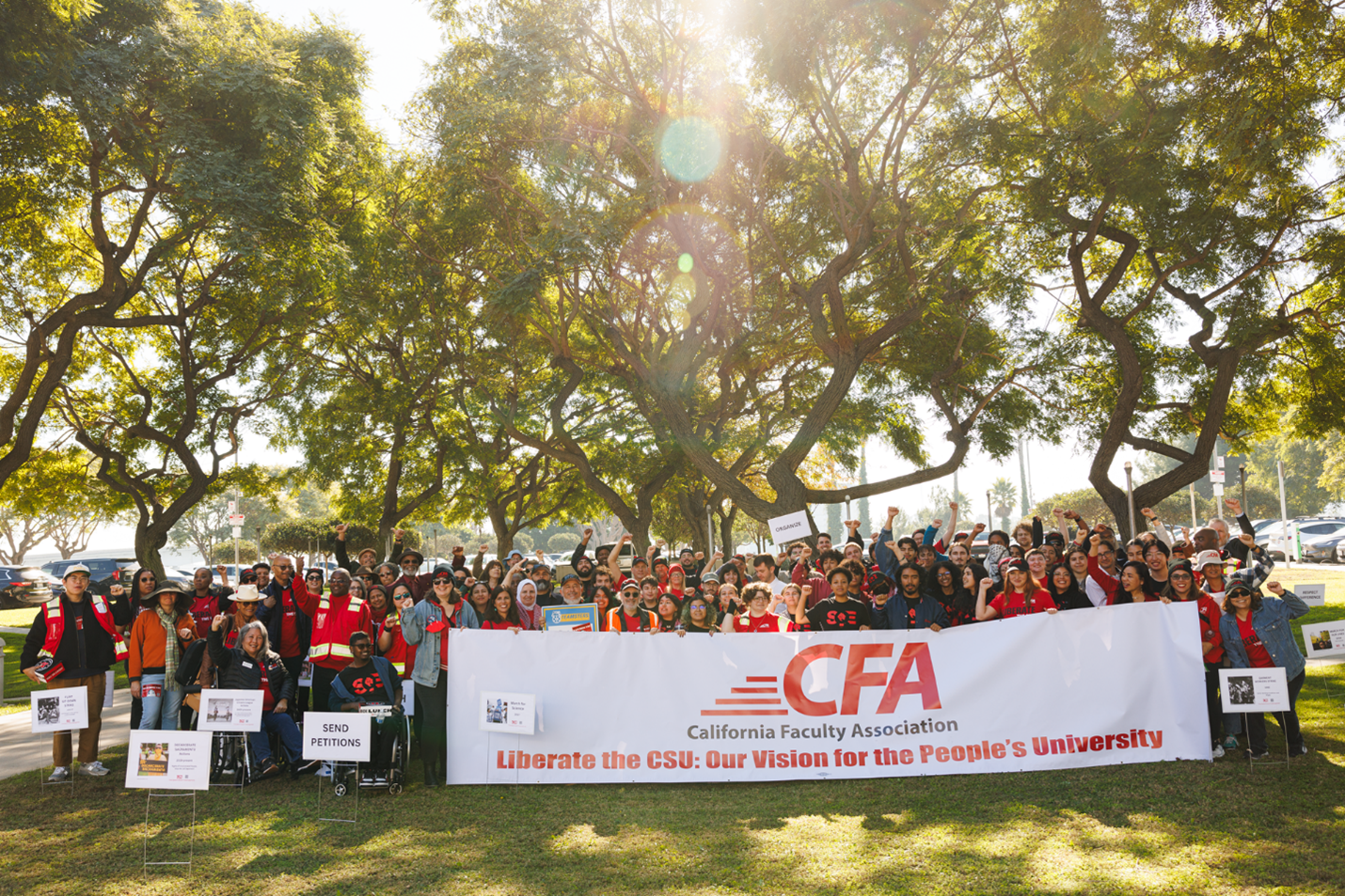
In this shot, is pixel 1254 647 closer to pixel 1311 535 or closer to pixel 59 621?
pixel 59 621

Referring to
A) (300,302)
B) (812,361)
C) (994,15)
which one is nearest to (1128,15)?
(994,15)

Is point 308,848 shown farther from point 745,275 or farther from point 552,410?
point 552,410

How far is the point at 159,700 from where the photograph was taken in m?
8.61

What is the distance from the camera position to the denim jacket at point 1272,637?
800 cm

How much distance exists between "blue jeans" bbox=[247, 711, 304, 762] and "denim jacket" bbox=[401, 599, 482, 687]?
4.20 ft

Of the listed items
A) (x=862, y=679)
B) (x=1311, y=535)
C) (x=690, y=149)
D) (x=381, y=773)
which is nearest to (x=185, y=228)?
(x=690, y=149)

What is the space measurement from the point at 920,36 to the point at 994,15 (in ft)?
4.41

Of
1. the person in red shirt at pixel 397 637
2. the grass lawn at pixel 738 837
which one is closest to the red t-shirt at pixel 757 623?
the grass lawn at pixel 738 837

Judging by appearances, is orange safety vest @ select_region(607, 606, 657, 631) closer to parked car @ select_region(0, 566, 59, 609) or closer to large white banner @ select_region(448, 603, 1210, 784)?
large white banner @ select_region(448, 603, 1210, 784)

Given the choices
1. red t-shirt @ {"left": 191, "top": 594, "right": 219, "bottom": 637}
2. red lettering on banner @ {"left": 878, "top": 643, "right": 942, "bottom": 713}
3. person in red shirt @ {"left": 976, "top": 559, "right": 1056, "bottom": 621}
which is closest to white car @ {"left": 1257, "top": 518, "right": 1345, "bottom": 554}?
person in red shirt @ {"left": 976, "top": 559, "right": 1056, "bottom": 621}

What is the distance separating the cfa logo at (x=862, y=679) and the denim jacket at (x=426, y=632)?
10.0 ft

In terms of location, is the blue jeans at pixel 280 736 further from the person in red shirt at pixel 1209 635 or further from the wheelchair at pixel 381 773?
the person in red shirt at pixel 1209 635

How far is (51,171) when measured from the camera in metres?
17.1

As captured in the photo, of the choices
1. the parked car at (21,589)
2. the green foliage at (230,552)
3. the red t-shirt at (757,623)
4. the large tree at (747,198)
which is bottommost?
the red t-shirt at (757,623)
